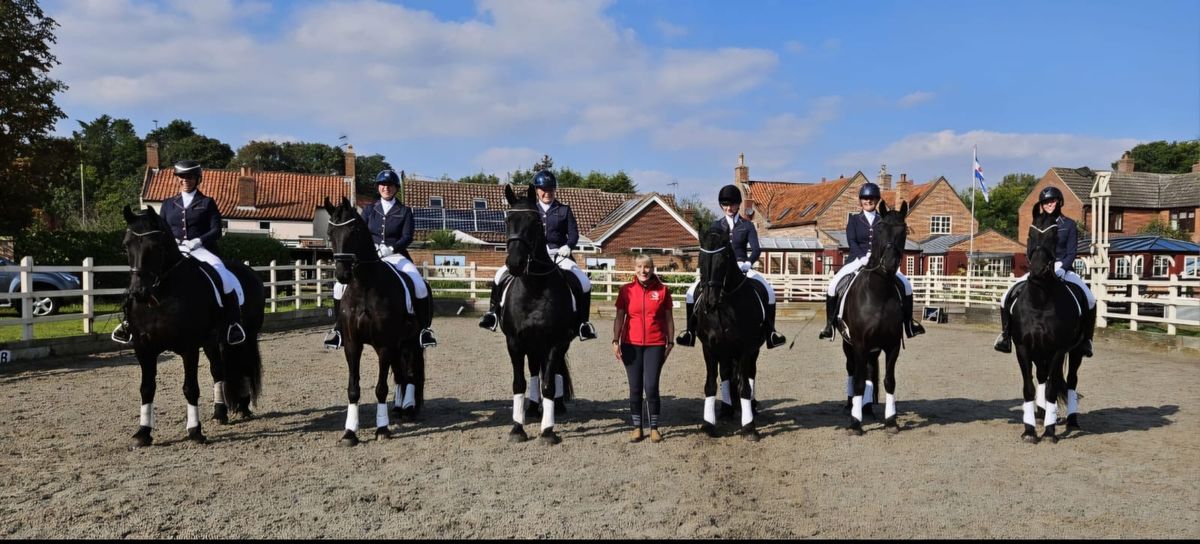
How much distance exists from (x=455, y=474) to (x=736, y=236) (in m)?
3.89

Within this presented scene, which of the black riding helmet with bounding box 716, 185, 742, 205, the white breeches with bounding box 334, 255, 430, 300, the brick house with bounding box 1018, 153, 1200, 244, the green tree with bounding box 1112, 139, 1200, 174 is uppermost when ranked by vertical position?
the green tree with bounding box 1112, 139, 1200, 174

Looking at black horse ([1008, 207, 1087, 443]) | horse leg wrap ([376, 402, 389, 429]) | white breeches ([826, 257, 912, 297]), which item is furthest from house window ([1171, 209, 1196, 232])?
horse leg wrap ([376, 402, 389, 429])

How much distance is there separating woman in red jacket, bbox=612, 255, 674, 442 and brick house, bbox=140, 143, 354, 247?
48530 mm

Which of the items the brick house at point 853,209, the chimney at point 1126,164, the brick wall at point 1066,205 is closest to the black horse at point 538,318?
the brick house at point 853,209

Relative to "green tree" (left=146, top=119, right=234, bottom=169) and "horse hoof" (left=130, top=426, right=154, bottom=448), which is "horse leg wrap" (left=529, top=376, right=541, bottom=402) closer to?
"horse hoof" (left=130, top=426, right=154, bottom=448)

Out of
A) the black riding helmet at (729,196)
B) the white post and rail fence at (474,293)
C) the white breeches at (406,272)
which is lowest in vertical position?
the white post and rail fence at (474,293)

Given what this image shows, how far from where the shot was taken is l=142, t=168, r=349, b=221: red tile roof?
5388cm

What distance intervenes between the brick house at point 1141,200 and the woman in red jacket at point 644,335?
172ft

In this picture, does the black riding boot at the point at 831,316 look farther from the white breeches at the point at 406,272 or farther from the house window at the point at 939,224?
the house window at the point at 939,224

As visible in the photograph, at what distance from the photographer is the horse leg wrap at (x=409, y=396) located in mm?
8500

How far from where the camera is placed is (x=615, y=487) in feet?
19.4

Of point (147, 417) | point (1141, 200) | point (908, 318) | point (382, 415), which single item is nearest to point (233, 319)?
point (147, 417)

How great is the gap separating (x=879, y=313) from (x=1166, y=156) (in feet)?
302

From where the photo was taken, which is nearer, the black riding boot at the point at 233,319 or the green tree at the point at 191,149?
the black riding boot at the point at 233,319
